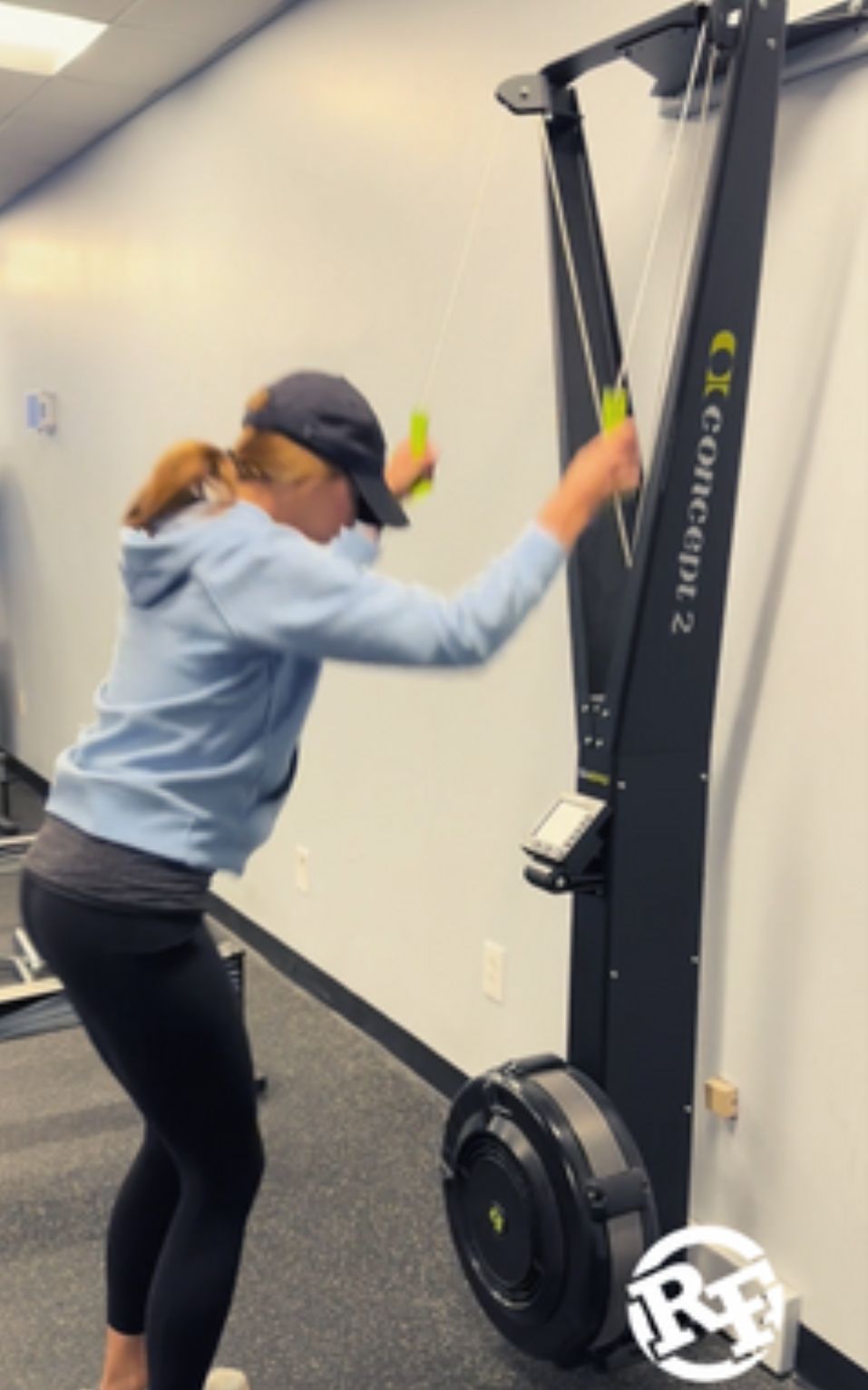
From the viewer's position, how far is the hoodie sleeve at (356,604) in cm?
130

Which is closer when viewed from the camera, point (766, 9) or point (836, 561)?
point (766, 9)

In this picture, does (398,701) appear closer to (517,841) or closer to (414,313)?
(517,841)

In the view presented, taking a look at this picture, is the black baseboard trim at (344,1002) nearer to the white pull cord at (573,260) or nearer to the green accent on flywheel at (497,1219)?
the green accent on flywheel at (497,1219)

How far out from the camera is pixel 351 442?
4.65 feet

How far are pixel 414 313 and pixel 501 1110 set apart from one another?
169 cm

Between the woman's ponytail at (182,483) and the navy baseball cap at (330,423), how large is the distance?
0.07m

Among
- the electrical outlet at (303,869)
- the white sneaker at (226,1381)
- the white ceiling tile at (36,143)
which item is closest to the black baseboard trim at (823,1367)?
the white sneaker at (226,1381)

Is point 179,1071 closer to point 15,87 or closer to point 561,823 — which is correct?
point 561,823

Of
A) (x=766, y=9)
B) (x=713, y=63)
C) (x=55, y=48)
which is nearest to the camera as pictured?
(x=766, y=9)

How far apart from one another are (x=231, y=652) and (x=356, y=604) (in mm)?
176

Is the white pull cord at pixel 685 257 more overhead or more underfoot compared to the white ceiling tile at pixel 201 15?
more underfoot

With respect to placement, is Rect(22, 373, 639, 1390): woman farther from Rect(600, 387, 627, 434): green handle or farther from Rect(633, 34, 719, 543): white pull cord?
Rect(633, 34, 719, 543): white pull cord

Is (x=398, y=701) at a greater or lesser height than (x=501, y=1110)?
greater

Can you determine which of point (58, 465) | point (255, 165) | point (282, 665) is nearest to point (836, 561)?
point (282, 665)
